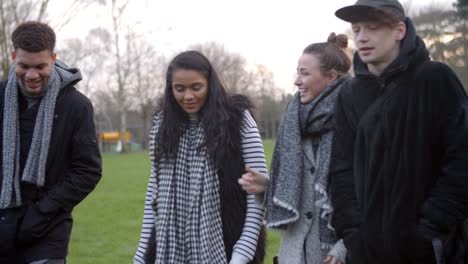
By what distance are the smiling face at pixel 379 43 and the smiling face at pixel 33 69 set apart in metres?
2.00

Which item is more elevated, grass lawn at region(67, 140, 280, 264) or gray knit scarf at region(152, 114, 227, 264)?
gray knit scarf at region(152, 114, 227, 264)

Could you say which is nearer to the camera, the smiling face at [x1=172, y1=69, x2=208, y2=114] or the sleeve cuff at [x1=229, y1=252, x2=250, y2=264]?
the sleeve cuff at [x1=229, y1=252, x2=250, y2=264]

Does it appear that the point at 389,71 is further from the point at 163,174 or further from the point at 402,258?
the point at 163,174

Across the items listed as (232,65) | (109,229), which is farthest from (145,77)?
(109,229)

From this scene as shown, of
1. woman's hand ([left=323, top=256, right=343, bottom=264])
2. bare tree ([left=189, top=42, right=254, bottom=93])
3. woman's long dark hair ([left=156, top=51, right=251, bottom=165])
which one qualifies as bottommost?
bare tree ([left=189, top=42, right=254, bottom=93])

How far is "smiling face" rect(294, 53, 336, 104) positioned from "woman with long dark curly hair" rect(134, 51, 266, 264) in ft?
1.12

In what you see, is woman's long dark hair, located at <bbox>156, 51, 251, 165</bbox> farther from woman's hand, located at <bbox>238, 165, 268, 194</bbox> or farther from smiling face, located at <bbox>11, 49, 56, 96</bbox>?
smiling face, located at <bbox>11, 49, 56, 96</bbox>

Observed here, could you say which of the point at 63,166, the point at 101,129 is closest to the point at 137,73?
the point at 101,129

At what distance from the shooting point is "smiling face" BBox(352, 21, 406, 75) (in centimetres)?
342

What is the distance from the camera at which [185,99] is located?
3971 millimetres

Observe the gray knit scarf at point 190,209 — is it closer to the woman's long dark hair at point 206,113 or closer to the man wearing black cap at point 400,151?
the woman's long dark hair at point 206,113

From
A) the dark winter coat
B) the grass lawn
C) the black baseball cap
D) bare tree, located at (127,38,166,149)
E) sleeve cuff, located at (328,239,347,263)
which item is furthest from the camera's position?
bare tree, located at (127,38,166,149)

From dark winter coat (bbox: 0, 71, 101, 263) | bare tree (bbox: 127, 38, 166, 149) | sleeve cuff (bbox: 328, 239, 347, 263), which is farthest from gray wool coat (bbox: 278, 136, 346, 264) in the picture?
bare tree (bbox: 127, 38, 166, 149)

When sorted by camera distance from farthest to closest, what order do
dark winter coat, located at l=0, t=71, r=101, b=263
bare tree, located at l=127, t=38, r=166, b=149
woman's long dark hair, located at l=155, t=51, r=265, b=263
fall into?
bare tree, located at l=127, t=38, r=166, b=149 → dark winter coat, located at l=0, t=71, r=101, b=263 → woman's long dark hair, located at l=155, t=51, r=265, b=263
